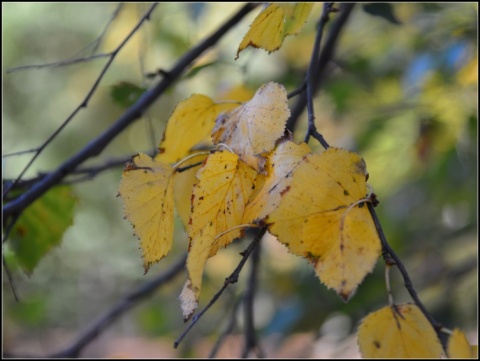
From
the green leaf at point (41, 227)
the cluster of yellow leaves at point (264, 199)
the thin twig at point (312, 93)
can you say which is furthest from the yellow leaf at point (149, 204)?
the green leaf at point (41, 227)

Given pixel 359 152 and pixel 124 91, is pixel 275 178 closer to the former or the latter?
pixel 124 91

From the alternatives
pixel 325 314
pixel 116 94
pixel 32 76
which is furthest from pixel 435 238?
pixel 32 76

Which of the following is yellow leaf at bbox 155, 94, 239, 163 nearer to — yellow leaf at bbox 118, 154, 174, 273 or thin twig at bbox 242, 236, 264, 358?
yellow leaf at bbox 118, 154, 174, 273

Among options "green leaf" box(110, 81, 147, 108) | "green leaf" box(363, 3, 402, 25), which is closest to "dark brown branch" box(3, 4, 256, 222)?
"green leaf" box(110, 81, 147, 108)

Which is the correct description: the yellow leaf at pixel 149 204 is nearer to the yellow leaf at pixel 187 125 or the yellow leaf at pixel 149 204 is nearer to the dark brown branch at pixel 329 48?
the yellow leaf at pixel 187 125

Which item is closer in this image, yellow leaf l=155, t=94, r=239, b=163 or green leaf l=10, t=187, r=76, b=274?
yellow leaf l=155, t=94, r=239, b=163

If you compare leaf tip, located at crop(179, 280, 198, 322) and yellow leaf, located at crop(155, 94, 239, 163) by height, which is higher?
leaf tip, located at crop(179, 280, 198, 322)
